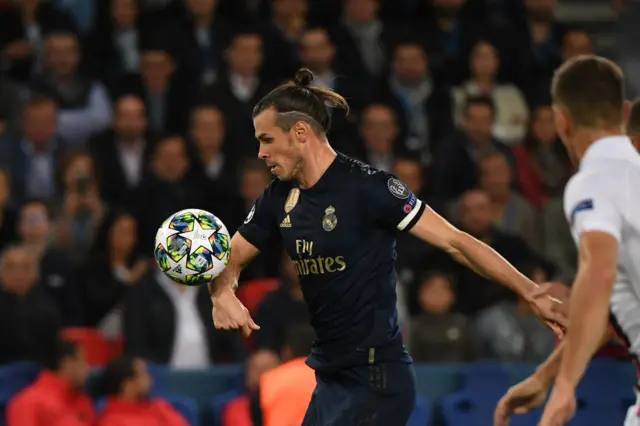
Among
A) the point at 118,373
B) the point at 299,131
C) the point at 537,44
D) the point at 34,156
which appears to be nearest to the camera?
the point at 299,131

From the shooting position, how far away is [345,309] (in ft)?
16.0

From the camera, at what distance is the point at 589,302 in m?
3.70

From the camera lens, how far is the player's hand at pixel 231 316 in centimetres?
475

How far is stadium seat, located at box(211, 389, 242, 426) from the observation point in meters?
7.81

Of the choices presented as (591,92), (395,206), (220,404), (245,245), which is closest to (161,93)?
(220,404)

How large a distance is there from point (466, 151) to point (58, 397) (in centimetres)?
409

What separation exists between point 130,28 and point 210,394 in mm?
3983

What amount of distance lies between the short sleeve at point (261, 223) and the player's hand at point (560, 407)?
1.75 metres

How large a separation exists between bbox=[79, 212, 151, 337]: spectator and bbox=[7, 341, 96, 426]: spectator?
90cm

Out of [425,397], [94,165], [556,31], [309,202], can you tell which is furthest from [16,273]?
[556,31]

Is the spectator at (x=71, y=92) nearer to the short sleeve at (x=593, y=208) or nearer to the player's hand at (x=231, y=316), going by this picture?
the player's hand at (x=231, y=316)

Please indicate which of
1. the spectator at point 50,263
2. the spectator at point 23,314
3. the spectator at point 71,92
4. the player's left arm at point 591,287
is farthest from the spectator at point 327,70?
the player's left arm at point 591,287

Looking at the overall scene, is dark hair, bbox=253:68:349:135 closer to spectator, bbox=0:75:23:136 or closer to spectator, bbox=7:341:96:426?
spectator, bbox=7:341:96:426

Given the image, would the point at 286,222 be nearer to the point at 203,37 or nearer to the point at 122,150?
the point at 122,150
